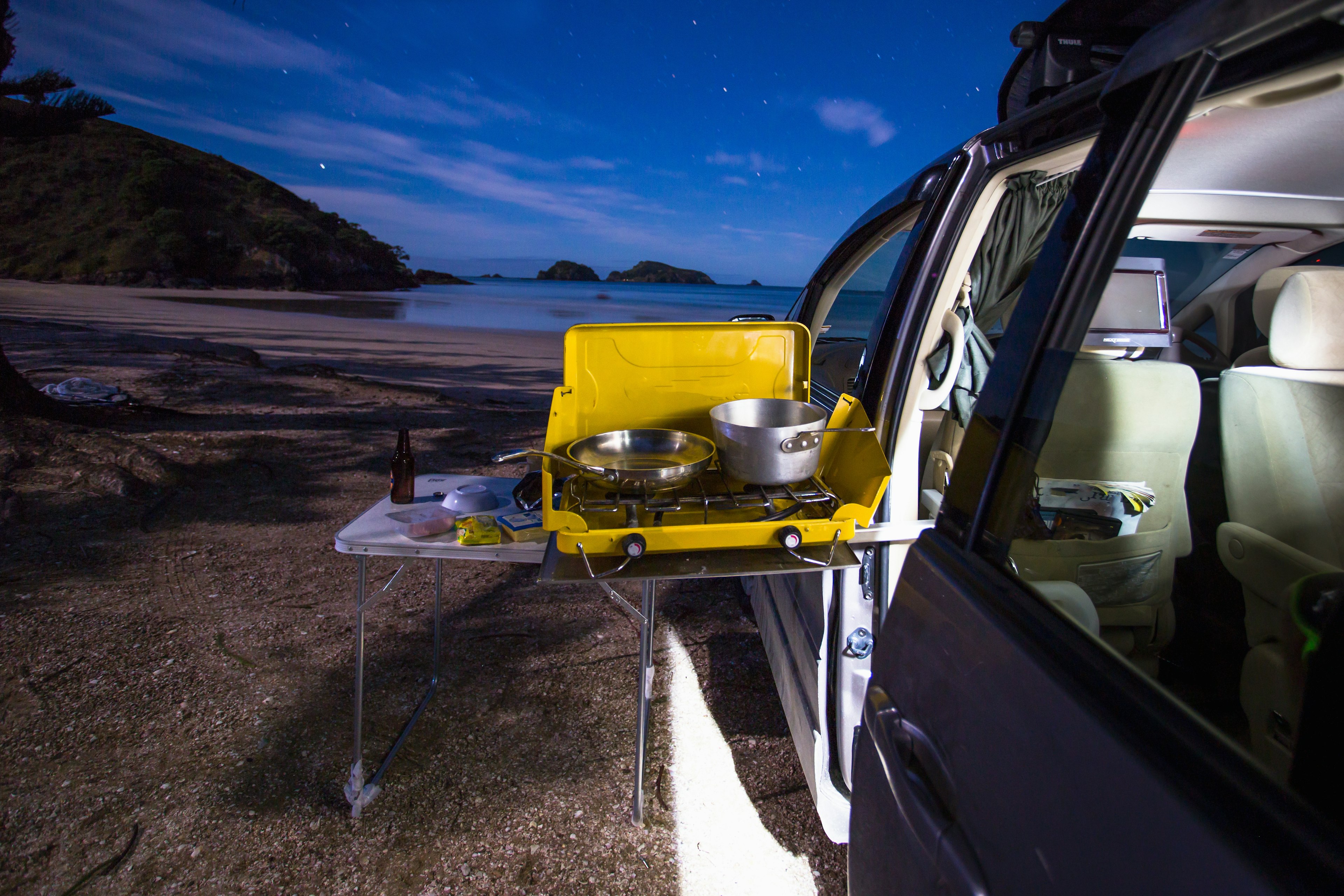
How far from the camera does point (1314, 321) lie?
1.51 m

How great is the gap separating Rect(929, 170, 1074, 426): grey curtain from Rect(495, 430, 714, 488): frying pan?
0.83 meters

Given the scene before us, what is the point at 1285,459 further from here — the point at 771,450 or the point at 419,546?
the point at 419,546

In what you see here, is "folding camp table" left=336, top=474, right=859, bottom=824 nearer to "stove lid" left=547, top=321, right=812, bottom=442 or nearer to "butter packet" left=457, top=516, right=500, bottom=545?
"butter packet" left=457, top=516, right=500, bottom=545

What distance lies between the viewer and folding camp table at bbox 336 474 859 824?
60.8 inches

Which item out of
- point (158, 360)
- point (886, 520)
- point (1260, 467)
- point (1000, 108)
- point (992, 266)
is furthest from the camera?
point (158, 360)

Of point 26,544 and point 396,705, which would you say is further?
point 26,544

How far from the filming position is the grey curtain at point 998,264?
2057 millimetres

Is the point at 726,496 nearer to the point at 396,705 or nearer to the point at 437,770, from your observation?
the point at 437,770

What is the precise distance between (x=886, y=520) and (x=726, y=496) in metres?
0.44

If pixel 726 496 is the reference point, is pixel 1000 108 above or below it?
above

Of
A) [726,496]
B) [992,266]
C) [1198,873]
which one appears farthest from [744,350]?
[1198,873]

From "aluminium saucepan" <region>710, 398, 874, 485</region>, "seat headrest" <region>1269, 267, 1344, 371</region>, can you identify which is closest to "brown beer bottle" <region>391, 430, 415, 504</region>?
"aluminium saucepan" <region>710, 398, 874, 485</region>

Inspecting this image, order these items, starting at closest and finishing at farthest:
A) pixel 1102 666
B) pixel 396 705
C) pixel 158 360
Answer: pixel 1102 666 < pixel 396 705 < pixel 158 360

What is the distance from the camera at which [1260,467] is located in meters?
1.49
